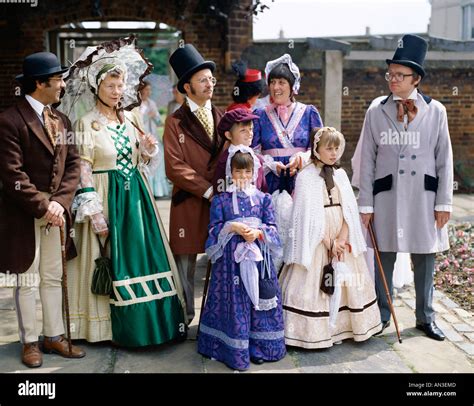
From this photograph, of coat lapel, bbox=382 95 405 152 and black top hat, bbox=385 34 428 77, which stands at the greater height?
black top hat, bbox=385 34 428 77

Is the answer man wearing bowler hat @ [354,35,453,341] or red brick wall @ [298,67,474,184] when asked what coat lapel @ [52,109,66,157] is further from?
red brick wall @ [298,67,474,184]

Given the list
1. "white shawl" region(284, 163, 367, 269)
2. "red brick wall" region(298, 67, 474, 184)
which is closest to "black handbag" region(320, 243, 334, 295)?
"white shawl" region(284, 163, 367, 269)

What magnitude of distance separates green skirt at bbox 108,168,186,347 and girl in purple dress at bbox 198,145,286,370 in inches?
13.4

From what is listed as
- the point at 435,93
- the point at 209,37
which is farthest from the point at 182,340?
the point at 435,93

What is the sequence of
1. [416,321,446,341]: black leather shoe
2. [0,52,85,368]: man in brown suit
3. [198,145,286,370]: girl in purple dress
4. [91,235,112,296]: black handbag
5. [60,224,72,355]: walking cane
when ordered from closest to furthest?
1. [0,52,85,368]: man in brown suit
2. [198,145,286,370]: girl in purple dress
3. [60,224,72,355]: walking cane
4. [91,235,112,296]: black handbag
5. [416,321,446,341]: black leather shoe

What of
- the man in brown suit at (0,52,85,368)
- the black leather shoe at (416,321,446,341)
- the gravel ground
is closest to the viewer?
the man in brown suit at (0,52,85,368)

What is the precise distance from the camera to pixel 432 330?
188 inches

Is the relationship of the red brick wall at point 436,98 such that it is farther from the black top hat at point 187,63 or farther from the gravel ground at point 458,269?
the black top hat at point 187,63

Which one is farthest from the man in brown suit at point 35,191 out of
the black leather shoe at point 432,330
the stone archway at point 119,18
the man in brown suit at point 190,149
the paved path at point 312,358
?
A: the stone archway at point 119,18

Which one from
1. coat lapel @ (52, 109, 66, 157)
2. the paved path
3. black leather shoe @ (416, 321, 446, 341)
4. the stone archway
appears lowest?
the paved path

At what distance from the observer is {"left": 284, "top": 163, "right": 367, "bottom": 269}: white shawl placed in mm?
4402

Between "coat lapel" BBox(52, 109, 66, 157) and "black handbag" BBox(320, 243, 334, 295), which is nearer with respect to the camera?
"coat lapel" BBox(52, 109, 66, 157)

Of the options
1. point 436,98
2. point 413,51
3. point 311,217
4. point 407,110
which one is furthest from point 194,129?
point 436,98
